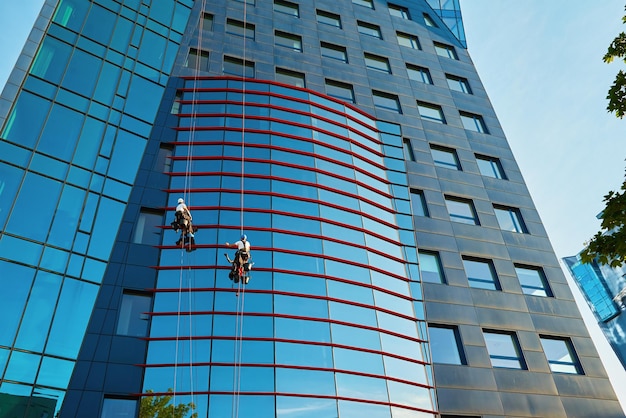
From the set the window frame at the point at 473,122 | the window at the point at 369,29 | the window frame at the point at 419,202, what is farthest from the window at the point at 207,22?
the window frame at the point at 473,122

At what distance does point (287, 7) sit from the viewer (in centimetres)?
3450

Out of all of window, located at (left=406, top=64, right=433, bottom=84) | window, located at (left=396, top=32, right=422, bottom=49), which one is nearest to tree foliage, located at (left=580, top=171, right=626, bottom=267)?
window, located at (left=406, top=64, right=433, bottom=84)

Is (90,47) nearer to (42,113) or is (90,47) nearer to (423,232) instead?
(42,113)

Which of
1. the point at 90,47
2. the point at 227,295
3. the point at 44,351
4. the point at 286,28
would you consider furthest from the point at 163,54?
the point at 44,351

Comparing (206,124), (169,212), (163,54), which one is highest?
(163,54)

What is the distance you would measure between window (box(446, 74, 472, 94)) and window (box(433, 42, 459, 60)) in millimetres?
2593

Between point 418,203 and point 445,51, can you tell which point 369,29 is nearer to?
point 445,51

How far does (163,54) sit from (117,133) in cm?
598

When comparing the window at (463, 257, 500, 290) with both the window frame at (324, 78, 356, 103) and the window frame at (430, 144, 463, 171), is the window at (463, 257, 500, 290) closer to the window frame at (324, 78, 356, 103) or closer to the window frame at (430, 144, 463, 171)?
the window frame at (430, 144, 463, 171)

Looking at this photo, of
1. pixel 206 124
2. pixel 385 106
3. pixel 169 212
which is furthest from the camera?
pixel 385 106

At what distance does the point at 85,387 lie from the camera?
1659cm

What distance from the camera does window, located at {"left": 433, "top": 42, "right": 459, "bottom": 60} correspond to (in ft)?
124

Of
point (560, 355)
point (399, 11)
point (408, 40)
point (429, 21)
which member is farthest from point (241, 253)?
point (429, 21)

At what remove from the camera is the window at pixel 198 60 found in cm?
2730
